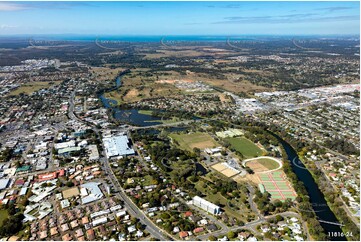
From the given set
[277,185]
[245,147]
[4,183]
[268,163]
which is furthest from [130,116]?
[277,185]

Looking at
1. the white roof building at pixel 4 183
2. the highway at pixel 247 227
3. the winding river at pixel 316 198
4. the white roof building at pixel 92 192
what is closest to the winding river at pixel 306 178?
the winding river at pixel 316 198

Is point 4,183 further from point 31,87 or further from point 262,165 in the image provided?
point 31,87

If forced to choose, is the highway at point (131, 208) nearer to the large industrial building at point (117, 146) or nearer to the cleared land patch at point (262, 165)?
the large industrial building at point (117, 146)

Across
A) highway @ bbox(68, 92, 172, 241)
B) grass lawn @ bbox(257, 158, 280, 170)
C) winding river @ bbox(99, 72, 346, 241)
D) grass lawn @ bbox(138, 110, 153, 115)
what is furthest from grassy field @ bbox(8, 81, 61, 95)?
grass lawn @ bbox(257, 158, 280, 170)

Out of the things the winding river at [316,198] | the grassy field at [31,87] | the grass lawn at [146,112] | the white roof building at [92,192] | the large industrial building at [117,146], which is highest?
the grassy field at [31,87]

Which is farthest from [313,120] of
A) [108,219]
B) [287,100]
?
[108,219]

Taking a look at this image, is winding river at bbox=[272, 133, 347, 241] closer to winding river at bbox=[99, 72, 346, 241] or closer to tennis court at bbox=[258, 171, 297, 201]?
winding river at bbox=[99, 72, 346, 241]
